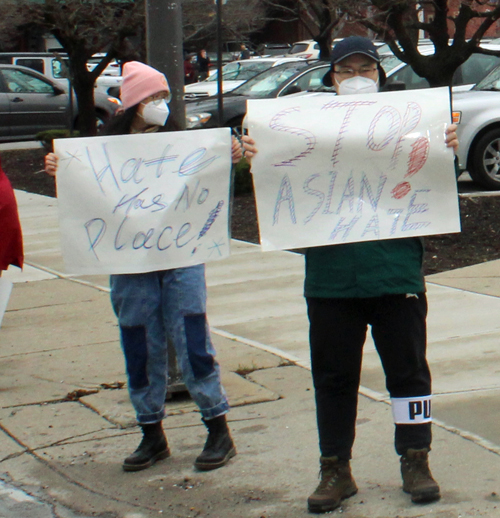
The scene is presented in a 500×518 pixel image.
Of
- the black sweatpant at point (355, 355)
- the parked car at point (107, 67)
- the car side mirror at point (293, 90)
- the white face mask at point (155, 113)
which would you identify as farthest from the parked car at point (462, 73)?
the parked car at point (107, 67)

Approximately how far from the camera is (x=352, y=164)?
3.80 metres

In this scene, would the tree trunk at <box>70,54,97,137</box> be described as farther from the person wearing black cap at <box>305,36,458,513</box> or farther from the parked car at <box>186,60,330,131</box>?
the person wearing black cap at <box>305,36,458,513</box>

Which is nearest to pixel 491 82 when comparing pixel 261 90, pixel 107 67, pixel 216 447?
pixel 261 90

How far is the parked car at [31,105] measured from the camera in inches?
751

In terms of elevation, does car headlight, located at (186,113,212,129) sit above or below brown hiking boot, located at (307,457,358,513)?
above

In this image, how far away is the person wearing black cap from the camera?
3.61 meters

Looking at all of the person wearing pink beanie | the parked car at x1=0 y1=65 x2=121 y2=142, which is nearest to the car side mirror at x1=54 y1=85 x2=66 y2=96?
the parked car at x1=0 y1=65 x2=121 y2=142

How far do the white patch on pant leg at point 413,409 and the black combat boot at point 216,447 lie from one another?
2.80 ft

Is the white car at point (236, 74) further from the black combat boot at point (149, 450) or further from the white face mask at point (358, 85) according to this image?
the white face mask at point (358, 85)

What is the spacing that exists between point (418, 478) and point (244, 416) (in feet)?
4.35

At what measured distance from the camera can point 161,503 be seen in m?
3.82

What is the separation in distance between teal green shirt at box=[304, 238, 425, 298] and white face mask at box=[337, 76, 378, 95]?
598 mm

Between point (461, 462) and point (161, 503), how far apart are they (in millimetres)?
1260

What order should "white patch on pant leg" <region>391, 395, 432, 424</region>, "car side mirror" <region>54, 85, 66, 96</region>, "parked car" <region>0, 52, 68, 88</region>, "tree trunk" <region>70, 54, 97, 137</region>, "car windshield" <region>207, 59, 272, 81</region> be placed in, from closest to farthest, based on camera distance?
"white patch on pant leg" <region>391, 395, 432, 424</region>, "tree trunk" <region>70, 54, 97, 137</region>, "car side mirror" <region>54, 85, 66, 96</region>, "car windshield" <region>207, 59, 272, 81</region>, "parked car" <region>0, 52, 68, 88</region>
